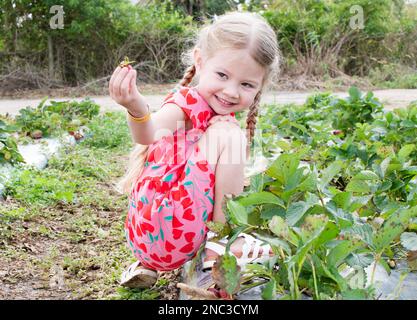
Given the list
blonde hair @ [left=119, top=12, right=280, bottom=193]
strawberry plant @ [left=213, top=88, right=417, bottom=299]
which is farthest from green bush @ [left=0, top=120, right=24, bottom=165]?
strawberry plant @ [left=213, top=88, right=417, bottom=299]

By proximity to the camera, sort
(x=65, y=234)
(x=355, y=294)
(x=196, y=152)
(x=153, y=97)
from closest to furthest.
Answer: (x=355, y=294), (x=196, y=152), (x=65, y=234), (x=153, y=97)

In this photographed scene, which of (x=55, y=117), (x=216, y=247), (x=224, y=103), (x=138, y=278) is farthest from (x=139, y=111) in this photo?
(x=55, y=117)

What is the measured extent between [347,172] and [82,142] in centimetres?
260

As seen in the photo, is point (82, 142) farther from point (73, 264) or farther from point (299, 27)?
point (299, 27)

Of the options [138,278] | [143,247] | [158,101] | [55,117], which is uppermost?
[143,247]

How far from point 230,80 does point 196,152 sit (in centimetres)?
25

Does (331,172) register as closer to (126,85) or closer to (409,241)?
(409,241)

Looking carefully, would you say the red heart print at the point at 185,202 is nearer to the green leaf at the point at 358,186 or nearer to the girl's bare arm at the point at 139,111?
the girl's bare arm at the point at 139,111

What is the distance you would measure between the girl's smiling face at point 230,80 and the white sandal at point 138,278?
53 cm

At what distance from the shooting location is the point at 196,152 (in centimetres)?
161

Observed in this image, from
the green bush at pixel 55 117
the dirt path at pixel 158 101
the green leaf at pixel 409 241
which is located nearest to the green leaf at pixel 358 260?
the green leaf at pixel 409 241

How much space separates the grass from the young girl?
0.21m

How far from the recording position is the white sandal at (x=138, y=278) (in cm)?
171

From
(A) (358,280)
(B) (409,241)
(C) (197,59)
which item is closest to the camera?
(A) (358,280)
